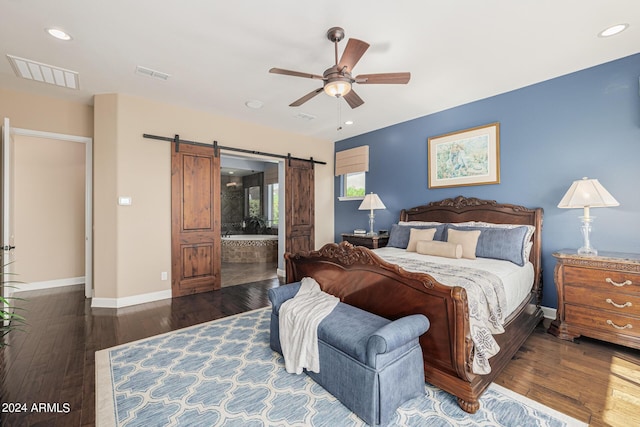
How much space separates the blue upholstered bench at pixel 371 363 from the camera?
1.66m

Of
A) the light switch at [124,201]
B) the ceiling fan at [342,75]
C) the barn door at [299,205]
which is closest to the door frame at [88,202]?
the light switch at [124,201]

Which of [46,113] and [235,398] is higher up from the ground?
[46,113]

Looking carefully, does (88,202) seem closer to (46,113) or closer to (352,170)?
(46,113)

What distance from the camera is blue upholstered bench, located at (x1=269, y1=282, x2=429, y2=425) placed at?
1661mm

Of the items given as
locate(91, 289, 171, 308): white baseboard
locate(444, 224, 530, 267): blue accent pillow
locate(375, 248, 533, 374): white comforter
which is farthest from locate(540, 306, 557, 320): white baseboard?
locate(91, 289, 171, 308): white baseboard

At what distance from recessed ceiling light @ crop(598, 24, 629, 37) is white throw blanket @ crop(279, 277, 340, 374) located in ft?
11.2

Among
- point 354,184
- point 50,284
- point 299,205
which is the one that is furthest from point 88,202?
point 354,184

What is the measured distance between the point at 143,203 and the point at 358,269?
3392mm

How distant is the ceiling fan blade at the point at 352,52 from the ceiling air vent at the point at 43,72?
3.21m

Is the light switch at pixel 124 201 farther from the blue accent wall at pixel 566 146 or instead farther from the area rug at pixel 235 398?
the blue accent wall at pixel 566 146

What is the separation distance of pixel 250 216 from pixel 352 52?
767 centimetres

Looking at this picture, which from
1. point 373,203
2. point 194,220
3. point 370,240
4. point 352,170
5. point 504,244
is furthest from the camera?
point 352,170

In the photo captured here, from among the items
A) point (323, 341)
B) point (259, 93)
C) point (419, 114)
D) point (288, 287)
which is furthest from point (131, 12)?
point (419, 114)

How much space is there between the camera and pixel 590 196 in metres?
2.76
